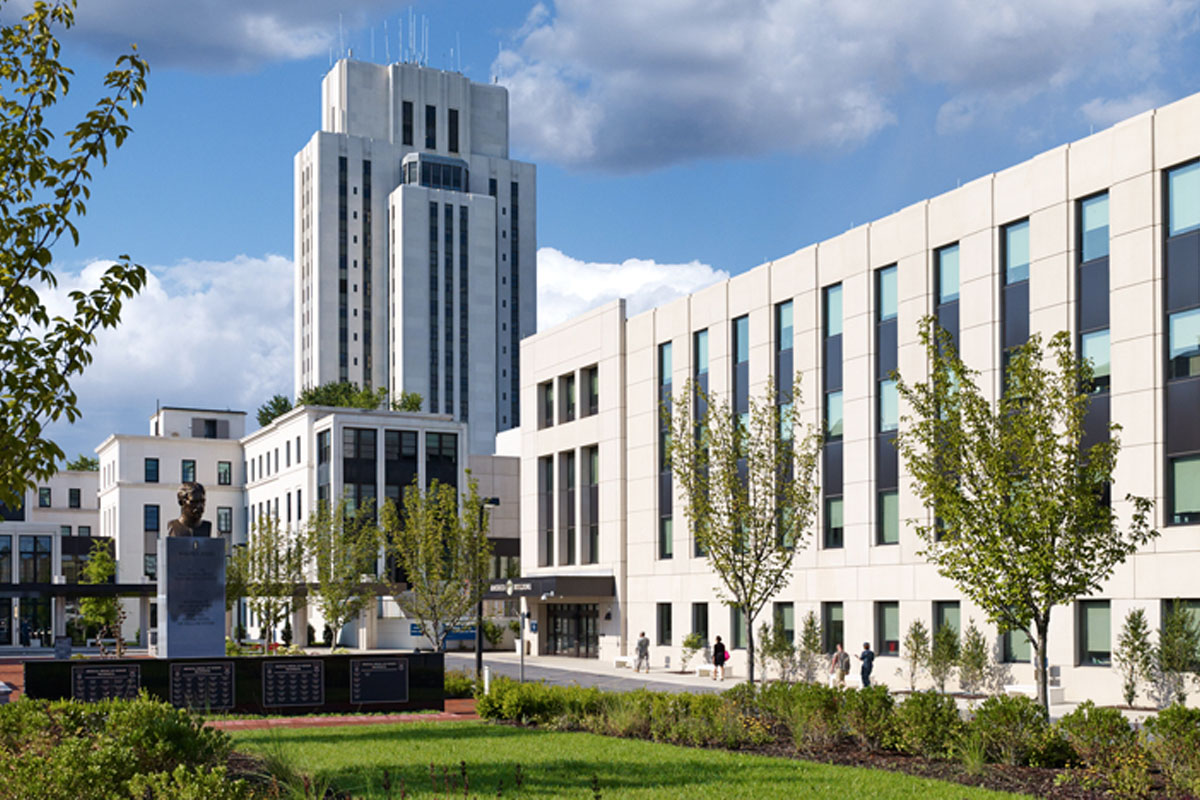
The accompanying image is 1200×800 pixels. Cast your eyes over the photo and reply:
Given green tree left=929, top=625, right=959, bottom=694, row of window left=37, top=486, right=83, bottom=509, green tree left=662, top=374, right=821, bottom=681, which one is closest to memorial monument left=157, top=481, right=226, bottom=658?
green tree left=662, top=374, right=821, bottom=681

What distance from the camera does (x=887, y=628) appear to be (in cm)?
4441

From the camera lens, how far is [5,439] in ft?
39.7

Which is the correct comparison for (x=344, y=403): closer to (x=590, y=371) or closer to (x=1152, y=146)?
(x=590, y=371)

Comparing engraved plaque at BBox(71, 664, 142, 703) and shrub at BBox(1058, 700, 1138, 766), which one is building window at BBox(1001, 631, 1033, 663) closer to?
shrub at BBox(1058, 700, 1138, 766)

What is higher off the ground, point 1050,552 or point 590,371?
point 590,371

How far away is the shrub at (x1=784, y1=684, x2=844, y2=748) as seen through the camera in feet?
66.3

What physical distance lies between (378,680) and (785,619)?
2354 centimetres

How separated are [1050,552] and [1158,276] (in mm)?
13125

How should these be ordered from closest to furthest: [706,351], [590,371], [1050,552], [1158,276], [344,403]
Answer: [1050,552]
[1158,276]
[706,351]
[590,371]
[344,403]

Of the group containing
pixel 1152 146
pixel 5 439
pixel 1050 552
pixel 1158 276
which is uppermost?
pixel 1152 146

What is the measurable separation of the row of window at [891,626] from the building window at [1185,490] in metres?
2.18

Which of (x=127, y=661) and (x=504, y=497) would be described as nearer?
(x=127, y=661)

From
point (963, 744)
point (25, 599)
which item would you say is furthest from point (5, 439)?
point (25, 599)

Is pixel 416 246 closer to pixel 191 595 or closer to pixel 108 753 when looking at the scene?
pixel 191 595
